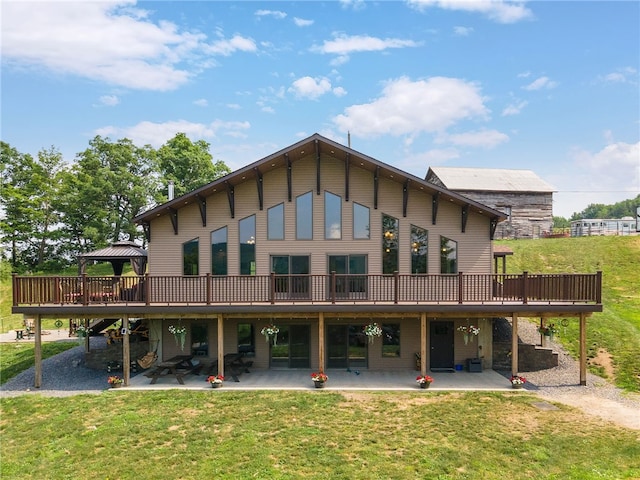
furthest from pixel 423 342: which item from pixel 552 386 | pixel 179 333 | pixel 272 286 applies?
pixel 179 333

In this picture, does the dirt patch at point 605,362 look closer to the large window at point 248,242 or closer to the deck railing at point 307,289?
the deck railing at point 307,289

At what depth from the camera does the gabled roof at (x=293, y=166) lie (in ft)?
43.8

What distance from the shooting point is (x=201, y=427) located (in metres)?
9.34

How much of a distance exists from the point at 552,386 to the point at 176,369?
12670mm

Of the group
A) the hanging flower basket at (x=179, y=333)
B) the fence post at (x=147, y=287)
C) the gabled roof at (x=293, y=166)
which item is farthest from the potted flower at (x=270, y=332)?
the gabled roof at (x=293, y=166)

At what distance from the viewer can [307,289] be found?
13.9 metres

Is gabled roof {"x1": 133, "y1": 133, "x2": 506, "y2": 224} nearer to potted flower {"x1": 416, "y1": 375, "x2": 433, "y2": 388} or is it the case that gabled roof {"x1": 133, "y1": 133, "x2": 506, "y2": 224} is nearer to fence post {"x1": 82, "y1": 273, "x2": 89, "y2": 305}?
fence post {"x1": 82, "y1": 273, "x2": 89, "y2": 305}

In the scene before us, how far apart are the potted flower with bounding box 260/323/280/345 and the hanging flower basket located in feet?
9.19

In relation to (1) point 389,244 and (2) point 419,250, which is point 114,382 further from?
(2) point 419,250

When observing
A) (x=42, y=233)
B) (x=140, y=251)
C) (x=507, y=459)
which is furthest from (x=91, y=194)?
(x=507, y=459)

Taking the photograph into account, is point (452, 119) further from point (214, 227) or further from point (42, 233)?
point (42, 233)

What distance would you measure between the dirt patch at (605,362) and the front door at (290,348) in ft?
34.8

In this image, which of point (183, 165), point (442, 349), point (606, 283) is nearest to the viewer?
point (442, 349)

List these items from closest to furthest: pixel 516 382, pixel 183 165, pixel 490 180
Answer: pixel 516 382
pixel 490 180
pixel 183 165
